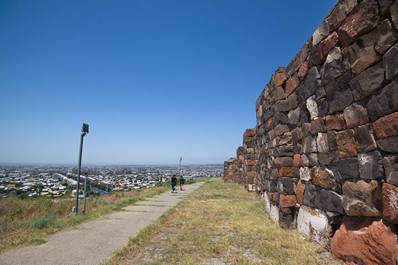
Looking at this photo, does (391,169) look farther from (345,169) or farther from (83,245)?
(83,245)

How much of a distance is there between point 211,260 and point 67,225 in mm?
3965

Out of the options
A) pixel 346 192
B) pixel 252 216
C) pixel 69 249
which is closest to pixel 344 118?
pixel 346 192

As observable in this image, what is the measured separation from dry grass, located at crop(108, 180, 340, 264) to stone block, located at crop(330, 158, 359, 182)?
1.15 meters

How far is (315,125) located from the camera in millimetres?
4125

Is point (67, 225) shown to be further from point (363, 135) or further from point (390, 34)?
point (390, 34)

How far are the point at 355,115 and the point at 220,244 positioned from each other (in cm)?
285

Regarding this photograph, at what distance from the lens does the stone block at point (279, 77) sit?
559 cm

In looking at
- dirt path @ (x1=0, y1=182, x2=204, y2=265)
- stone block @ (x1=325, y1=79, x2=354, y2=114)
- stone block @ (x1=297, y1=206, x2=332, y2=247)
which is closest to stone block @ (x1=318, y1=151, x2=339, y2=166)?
stone block @ (x1=325, y1=79, x2=354, y2=114)

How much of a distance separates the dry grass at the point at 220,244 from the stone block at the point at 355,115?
1.87 metres

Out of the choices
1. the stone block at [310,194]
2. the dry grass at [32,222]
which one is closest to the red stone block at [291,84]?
the stone block at [310,194]

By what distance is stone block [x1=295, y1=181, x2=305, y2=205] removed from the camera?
4613 mm

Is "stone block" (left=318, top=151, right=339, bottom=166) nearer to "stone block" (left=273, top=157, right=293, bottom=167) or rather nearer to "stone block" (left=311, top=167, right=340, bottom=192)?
"stone block" (left=311, top=167, right=340, bottom=192)

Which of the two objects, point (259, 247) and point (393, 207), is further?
point (259, 247)

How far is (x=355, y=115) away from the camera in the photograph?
10.2 feet
